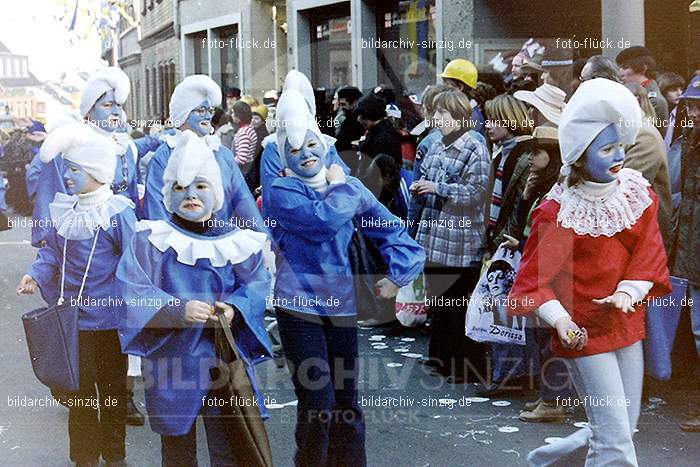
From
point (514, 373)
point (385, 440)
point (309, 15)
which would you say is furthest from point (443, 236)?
point (309, 15)

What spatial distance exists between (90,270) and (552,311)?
7.72 feet

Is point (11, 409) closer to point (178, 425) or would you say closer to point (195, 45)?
point (178, 425)

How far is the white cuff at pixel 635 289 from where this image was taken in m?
4.50

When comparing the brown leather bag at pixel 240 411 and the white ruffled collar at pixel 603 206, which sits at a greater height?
the white ruffled collar at pixel 603 206

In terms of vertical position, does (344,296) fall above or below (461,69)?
below

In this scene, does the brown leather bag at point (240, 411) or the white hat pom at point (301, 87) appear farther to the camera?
Answer: the white hat pom at point (301, 87)

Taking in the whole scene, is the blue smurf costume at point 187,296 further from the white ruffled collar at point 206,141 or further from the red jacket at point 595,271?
the white ruffled collar at point 206,141

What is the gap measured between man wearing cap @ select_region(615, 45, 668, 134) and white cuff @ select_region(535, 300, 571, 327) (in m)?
3.22

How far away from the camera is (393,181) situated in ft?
28.9

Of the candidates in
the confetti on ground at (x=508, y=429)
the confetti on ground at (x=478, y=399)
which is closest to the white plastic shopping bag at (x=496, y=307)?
the confetti on ground at (x=478, y=399)

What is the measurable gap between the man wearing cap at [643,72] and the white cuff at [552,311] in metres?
3.22

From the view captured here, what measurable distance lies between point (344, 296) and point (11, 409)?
291 cm

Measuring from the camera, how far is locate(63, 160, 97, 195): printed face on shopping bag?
5562 mm

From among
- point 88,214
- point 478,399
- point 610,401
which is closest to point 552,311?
point 610,401
